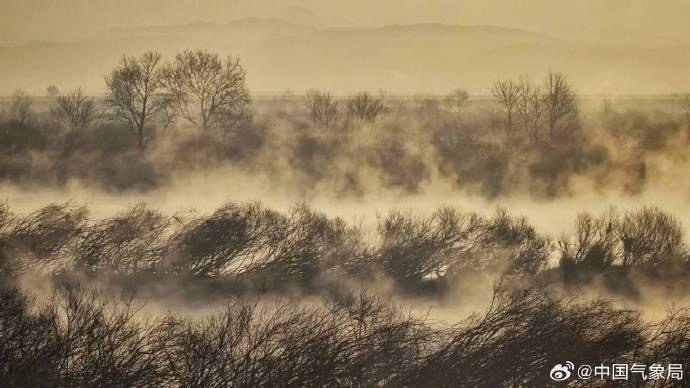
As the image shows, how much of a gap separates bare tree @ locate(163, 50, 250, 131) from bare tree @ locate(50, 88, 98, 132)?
532 centimetres

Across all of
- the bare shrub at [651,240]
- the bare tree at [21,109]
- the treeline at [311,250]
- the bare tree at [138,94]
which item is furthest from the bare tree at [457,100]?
the treeline at [311,250]

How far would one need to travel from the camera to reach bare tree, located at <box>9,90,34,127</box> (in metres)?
46.7

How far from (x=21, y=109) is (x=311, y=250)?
88.2 ft

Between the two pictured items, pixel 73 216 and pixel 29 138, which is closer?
pixel 73 216

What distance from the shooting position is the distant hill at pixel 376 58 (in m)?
62.0

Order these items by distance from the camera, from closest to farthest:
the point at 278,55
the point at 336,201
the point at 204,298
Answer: the point at 204,298, the point at 336,201, the point at 278,55

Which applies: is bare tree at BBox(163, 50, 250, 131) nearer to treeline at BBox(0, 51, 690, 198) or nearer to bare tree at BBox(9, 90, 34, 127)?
treeline at BBox(0, 51, 690, 198)

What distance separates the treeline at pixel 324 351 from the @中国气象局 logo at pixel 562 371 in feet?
0.51

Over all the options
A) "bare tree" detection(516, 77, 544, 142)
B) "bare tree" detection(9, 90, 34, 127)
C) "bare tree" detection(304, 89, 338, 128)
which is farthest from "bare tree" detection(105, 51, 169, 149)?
"bare tree" detection(516, 77, 544, 142)

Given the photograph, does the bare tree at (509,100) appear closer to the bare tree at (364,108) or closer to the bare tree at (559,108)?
the bare tree at (559,108)

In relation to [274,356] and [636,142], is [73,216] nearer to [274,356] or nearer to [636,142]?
[274,356]

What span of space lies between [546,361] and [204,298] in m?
12.0

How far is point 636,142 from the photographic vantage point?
45.2 metres

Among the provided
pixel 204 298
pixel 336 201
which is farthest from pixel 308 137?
pixel 204 298
